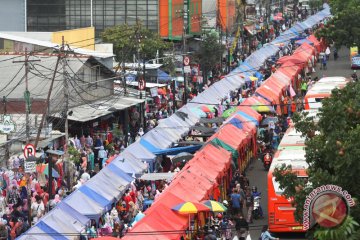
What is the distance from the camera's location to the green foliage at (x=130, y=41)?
6419cm

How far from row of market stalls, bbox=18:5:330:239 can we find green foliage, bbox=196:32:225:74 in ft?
53.7

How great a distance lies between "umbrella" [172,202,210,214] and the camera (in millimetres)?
30078

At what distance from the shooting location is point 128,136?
45.9 metres

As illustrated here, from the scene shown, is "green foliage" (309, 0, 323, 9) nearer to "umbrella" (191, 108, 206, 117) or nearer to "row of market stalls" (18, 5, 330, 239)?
"row of market stalls" (18, 5, 330, 239)

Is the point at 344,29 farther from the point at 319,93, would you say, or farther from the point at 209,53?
the point at 319,93

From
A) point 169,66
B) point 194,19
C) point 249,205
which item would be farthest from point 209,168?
point 194,19

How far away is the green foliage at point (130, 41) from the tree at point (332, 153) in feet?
122

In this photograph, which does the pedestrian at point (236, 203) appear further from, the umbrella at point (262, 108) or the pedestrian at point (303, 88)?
the pedestrian at point (303, 88)

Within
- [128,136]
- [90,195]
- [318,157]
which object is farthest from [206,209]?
[128,136]

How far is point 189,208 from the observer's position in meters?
30.2

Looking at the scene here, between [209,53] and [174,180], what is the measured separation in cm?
3693

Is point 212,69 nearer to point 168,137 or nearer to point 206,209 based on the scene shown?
point 168,137

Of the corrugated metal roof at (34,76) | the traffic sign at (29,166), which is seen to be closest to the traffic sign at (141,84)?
the corrugated metal roof at (34,76)

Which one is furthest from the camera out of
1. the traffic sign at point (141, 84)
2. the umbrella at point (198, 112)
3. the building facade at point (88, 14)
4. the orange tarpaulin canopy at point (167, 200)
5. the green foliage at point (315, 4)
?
the green foliage at point (315, 4)
